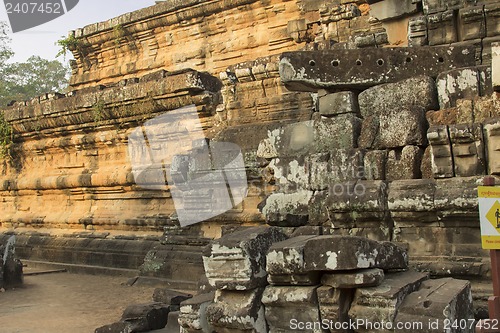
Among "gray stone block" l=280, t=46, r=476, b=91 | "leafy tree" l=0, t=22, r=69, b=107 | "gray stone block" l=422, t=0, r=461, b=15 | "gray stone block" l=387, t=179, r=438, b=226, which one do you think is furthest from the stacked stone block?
"leafy tree" l=0, t=22, r=69, b=107

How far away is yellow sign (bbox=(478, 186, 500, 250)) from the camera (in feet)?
11.2

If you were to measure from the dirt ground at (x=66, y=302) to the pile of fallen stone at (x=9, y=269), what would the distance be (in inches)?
7.3

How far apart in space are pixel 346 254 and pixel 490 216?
0.88m

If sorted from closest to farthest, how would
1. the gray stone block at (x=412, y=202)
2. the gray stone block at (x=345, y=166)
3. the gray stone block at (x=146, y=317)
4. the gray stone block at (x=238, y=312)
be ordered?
the gray stone block at (x=238, y=312) → the gray stone block at (x=412, y=202) → the gray stone block at (x=345, y=166) → the gray stone block at (x=146, y=317)

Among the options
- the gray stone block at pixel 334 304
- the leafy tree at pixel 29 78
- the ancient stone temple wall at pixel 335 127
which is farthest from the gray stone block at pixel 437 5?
the leafy tree at pixel 29 78

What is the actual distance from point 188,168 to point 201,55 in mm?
5464

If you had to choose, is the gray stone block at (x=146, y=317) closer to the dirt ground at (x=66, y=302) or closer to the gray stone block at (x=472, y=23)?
the dirt ground at (x=66, y=302)

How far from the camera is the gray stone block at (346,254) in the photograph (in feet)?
12.5

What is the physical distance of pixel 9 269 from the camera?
9023 millimetres

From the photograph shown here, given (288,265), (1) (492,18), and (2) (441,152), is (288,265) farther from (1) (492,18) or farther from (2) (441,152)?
(1) (492,18)

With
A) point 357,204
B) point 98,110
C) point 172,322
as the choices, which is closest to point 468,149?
point 357,204

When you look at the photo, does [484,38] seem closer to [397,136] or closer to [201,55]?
[397,136]

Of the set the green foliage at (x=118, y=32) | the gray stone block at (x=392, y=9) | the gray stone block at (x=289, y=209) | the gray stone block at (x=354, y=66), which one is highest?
the green foliage at (x=118, y=32)

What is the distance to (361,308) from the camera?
381cm
